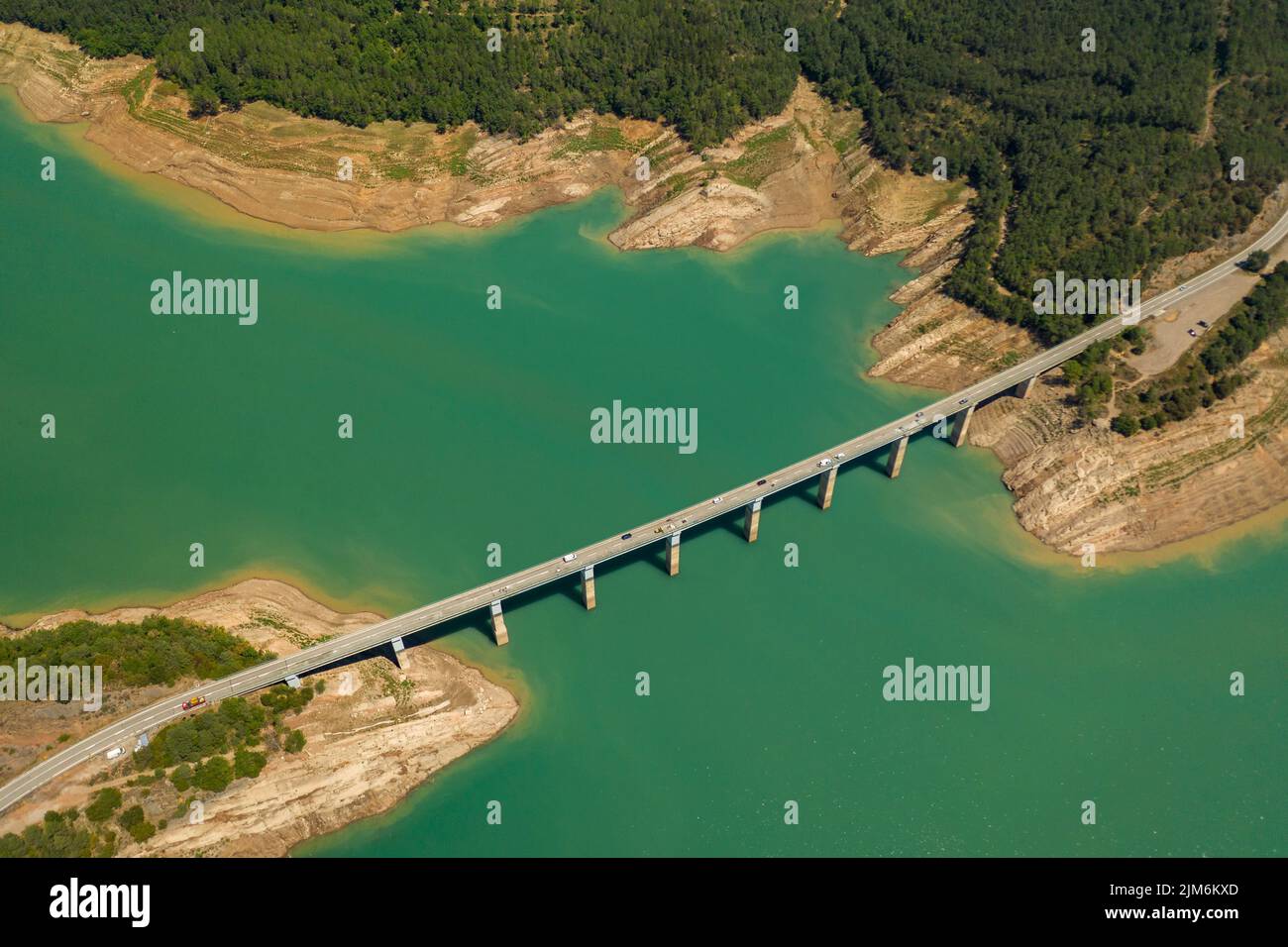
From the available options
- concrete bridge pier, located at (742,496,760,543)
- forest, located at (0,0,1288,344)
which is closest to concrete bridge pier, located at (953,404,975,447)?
forest, located at (0,0,1288,344)

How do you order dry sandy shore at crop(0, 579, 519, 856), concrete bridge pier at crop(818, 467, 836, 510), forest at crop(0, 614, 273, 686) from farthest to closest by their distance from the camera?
concrete bridge pier at crop(818, 467, 836, 510), forest at crop(0, 614, 273, 686), dry sandy shore at crop(0, 579, 519, 856)

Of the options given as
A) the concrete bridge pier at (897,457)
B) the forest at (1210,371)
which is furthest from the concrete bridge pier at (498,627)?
the forest at (1210,371)

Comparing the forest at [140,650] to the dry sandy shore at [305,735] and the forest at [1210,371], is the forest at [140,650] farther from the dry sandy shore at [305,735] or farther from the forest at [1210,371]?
the forest at [1210,371]

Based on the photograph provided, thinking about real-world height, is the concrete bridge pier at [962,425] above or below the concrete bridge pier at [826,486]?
above

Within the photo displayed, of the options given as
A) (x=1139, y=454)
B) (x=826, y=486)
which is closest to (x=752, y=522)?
(x=826, y=486)

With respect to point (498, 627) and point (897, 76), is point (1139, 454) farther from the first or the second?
point (897, 76)

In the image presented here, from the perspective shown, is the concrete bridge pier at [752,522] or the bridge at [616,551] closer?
the bridge at [616,551]

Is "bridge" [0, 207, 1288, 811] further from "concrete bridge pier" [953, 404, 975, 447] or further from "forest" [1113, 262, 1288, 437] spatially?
"forest" [1113, 262, 1288, 437]
